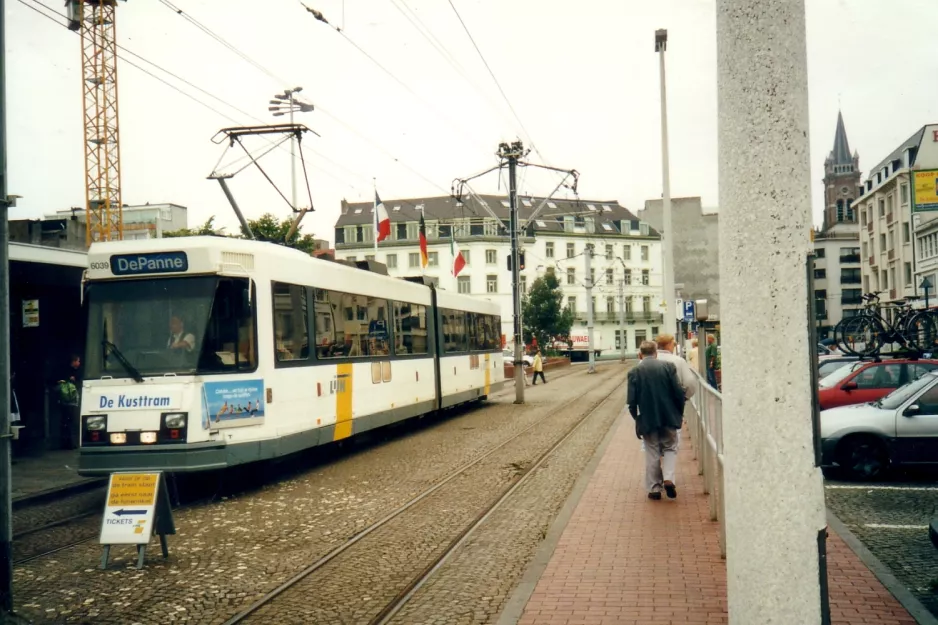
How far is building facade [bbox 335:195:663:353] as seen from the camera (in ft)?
293

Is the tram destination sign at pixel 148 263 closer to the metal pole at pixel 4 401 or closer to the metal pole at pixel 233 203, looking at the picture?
the metal pole at pixel 233 203

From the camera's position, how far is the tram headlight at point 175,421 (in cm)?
1077

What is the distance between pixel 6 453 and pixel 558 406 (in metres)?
21.6

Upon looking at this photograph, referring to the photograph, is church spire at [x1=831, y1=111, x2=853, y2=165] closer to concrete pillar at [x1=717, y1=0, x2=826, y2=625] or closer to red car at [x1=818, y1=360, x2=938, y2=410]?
red car at [x1=818, y1=360, x2=938, y2=410]

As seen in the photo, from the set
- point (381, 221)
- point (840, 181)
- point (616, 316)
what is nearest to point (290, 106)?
point (381, 221)

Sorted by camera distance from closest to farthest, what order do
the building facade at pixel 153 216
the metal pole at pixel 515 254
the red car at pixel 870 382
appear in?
the red car at pixel 870 382, the metal pole at pixel 515 254, the building facade at pixel 153 216

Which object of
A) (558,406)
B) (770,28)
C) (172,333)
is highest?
(770,28)

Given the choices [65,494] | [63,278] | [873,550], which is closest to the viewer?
[873,550]

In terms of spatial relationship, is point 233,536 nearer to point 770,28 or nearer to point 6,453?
point 6,453

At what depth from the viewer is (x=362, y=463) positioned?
15117 mm

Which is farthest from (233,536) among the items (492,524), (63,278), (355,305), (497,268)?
(497,268)

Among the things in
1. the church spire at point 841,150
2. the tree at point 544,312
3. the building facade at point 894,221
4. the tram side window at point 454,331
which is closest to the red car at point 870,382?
the tram side window at point 454,331

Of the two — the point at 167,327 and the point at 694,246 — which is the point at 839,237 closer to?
the point at 694,246

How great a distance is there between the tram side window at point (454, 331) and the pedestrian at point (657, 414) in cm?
1216
